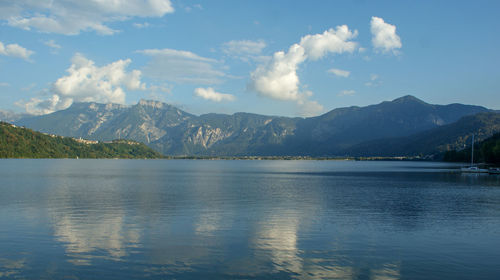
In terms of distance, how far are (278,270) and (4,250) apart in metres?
21.0

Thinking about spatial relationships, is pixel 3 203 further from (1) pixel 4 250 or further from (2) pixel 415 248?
(2) pixel 415 248

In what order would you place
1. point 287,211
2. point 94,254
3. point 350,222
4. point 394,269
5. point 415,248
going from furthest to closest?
point 287,211
point 350,222
point 415,248
point 94,254
point 394,269

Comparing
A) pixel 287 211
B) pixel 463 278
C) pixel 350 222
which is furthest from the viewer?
pixel 287 211

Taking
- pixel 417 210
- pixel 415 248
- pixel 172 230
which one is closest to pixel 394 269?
pixel 415 248

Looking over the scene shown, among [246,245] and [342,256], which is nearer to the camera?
[342,256]

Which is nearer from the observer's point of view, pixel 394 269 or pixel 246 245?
pixel 394 269

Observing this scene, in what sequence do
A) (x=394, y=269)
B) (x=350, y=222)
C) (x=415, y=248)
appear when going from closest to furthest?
(x=394, y=269)
(x=415, y=248)
(x=350, y=222)

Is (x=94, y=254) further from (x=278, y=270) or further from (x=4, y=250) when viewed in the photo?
(x=278, y=270)

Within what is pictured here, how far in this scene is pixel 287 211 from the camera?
171 feet

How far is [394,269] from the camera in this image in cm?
2606

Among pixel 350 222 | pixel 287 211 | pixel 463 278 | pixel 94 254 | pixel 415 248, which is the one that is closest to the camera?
pixel 463 278

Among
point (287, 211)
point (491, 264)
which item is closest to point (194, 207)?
point (287, 211)

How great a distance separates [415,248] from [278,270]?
44.1ft

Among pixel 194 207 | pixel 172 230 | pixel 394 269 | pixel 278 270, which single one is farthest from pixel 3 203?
pixel 394 269
